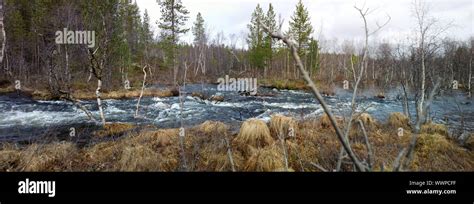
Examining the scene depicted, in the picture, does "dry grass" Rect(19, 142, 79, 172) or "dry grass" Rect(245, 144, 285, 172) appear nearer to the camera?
"dry grass" Rect(245, 144, 285, 172)

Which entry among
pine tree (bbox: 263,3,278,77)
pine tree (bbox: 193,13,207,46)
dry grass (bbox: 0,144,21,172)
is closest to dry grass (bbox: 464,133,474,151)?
dry grass (bbox: 0,144,21,172)

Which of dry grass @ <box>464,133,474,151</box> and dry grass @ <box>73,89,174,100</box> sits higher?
dry grass @ <box>73,89,174,100</box>

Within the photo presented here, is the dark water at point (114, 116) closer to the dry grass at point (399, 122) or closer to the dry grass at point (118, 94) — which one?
the dry grass at point (399, 122)

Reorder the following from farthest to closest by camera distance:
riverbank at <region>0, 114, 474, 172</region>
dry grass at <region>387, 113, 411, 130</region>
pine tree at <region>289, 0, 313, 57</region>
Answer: pine tree at <region>289, 0, 313, 57</region>, dry grass at <region>387, 113, 411, 130</region>, riverbank at <region>0, 114, 474, 172</region>

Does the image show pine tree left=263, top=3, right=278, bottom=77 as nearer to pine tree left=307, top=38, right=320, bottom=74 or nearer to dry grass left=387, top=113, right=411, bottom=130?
pine tree left=307, top=38, right=320, bottom=74

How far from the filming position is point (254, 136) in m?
7.39

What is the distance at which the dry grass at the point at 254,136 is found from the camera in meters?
7.19

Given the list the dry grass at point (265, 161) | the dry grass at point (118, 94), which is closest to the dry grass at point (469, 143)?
the dry grass at point (265, 161)

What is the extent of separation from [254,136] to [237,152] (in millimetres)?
1072

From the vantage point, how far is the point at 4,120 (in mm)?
11562

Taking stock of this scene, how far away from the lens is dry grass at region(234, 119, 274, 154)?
23.6ft

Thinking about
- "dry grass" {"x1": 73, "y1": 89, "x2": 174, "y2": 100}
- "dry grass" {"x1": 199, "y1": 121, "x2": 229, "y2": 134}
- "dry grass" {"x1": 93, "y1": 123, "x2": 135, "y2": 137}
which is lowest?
"dry grass" {"x1": 93, "y1": 123, "x2": 135, "y2": 137}

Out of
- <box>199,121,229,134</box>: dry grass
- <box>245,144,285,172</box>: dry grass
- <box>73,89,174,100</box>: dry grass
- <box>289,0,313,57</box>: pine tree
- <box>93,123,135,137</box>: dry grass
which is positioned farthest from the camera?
<box>289,0,313,57</box>: pine tree
